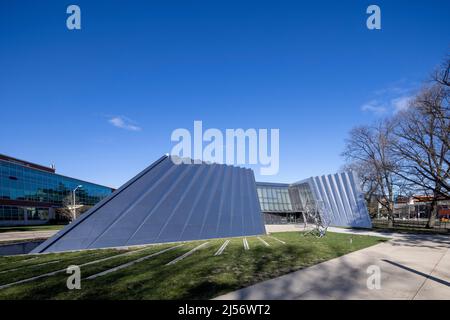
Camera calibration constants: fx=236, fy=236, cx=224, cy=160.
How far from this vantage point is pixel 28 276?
274 inches

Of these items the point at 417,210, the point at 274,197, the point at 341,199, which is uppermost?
the point at 341,199

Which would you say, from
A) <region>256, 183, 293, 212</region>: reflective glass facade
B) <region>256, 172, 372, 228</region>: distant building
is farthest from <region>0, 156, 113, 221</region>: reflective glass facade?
<region>256, 172, 372, 228</region>: distant building

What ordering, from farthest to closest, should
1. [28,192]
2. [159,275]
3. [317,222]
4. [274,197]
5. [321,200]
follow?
[28,192] < [274,197] < [321,200] < [317,222] < [159,275]

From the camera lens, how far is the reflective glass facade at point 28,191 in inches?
1633

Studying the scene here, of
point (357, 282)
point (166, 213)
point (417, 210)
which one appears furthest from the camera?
point (417, 210)

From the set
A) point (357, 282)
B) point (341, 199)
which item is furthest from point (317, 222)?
point (357, 282)

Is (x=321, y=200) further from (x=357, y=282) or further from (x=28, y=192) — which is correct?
(x=28, y=192)

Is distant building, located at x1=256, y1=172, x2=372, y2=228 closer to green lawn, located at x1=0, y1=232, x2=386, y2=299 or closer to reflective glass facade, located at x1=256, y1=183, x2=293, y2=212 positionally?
reflective glass facade, located at x1=256, y1=183, x2=293, y2=212

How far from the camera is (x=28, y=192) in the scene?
151 feet

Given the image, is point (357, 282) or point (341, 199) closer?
point (357, 282)

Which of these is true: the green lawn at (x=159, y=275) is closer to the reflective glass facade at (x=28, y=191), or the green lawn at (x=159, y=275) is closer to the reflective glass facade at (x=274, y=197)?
the reflective glass facade at (x=274, y=197)

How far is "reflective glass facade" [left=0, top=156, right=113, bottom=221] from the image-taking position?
41469mm

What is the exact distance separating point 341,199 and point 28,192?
55.5 meters
